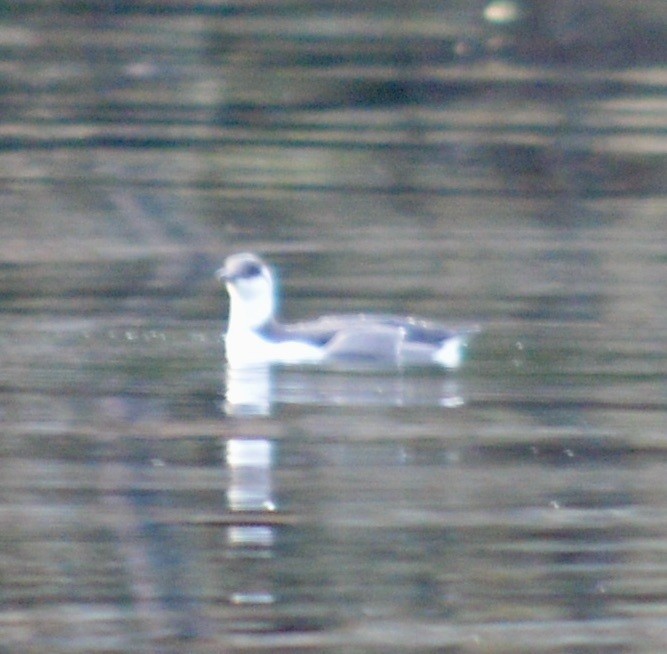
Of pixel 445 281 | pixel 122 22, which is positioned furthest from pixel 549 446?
pixel 122 22

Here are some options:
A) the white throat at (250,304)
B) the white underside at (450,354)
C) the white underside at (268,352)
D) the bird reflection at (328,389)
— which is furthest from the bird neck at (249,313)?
the white underside at (450,354)

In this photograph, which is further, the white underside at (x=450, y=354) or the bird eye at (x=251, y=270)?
the bird eye at (x=251, y=270)

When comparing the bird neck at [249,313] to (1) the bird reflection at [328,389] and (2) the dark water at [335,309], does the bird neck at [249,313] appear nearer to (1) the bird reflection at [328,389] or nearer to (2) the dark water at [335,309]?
(2) the dark water at [335,309]

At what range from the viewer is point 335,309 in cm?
880

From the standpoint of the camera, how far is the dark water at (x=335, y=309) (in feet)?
13.3

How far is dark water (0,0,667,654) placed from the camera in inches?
159

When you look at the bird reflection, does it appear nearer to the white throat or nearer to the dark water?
the dark water

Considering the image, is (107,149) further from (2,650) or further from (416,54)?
(2,650)

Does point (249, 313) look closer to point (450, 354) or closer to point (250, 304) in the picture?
point (250, 304)

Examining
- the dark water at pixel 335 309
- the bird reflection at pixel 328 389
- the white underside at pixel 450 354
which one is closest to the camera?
the dark water at pixel 335 309

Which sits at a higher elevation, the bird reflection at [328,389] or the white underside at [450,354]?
the white underside at [450,354]

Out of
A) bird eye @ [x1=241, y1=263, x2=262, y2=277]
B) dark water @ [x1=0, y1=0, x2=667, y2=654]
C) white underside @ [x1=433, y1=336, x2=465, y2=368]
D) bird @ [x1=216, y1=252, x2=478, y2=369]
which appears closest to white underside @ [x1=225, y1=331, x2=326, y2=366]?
bird @ [x1=216, y1=252, x2=478, y2=369]

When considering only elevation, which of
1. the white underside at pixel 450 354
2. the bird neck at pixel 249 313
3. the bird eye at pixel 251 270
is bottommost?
the white underside at pixel 450 354

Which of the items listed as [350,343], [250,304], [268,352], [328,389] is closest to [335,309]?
[250,304]
